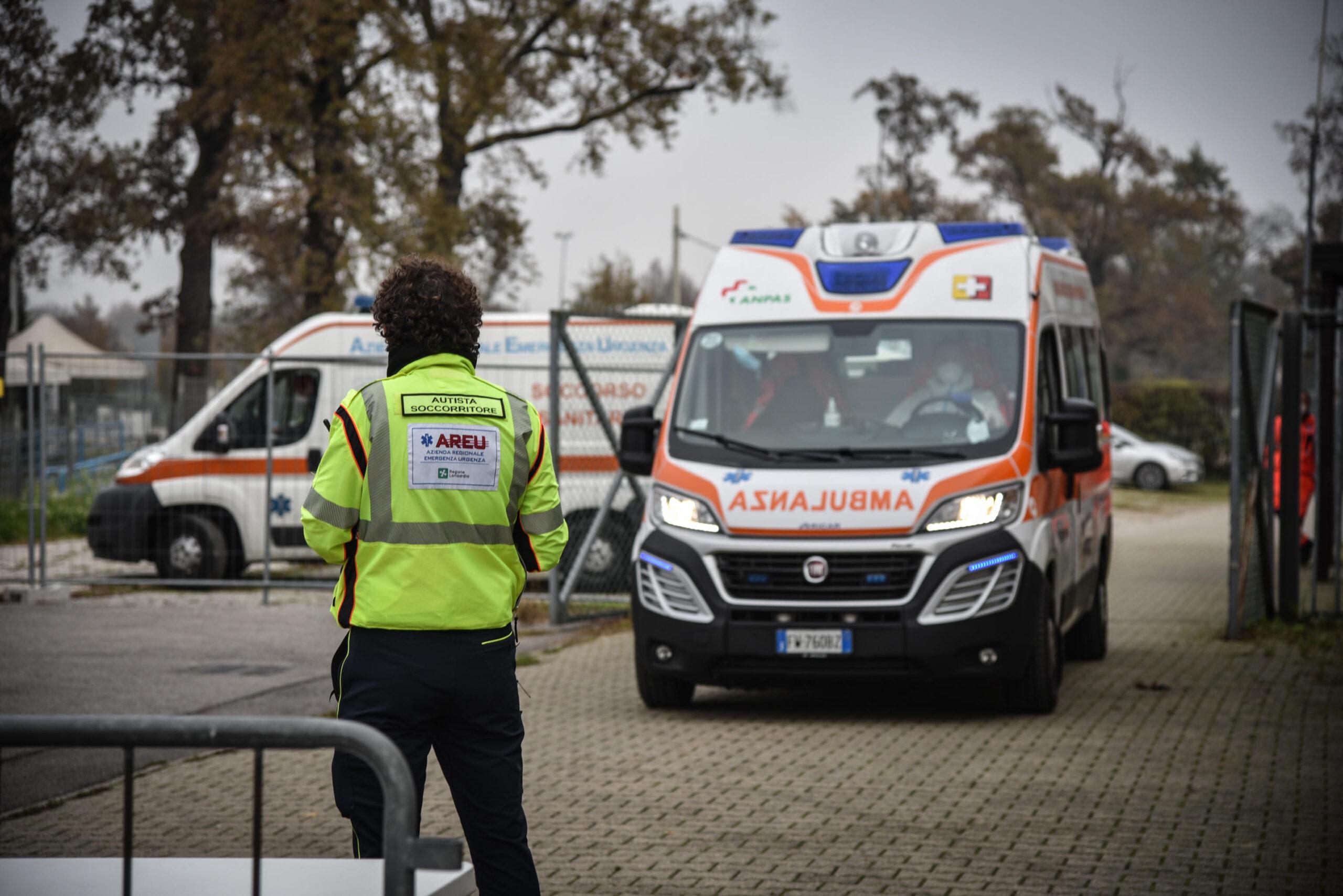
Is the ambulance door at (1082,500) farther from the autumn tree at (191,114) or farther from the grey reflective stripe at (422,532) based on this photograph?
the autumn tree at (191,114)

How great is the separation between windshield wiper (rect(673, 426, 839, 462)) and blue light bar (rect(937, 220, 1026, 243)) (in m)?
1.72

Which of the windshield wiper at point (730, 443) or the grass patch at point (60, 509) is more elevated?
the windshield wiper at point (730, 443)

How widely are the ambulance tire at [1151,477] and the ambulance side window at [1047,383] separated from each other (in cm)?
2822

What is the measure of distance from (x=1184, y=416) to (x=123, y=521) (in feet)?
106

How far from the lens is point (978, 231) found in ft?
31.4

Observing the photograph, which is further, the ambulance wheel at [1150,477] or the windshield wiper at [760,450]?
the ambulance wheel at [1150,477]

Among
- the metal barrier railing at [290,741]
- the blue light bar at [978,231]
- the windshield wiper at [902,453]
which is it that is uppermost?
the blue light bar at [978,231]

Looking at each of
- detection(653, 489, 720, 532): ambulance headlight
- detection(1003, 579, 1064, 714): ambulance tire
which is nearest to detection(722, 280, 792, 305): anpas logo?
detection(653, 489, 720, 532): ambulance headlight

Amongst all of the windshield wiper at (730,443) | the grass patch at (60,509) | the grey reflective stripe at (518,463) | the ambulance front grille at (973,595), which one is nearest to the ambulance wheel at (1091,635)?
the ambulance front grille at (973,595)

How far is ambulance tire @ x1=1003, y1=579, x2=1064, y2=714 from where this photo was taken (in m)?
8.65

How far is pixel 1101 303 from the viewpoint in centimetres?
5375

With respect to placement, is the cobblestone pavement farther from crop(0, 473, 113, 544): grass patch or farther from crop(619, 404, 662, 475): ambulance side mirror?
crop(0, 473, 113, 544): grass patch

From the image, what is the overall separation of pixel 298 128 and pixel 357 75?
1335 mm

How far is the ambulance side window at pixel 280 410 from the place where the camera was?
49.4 ft
